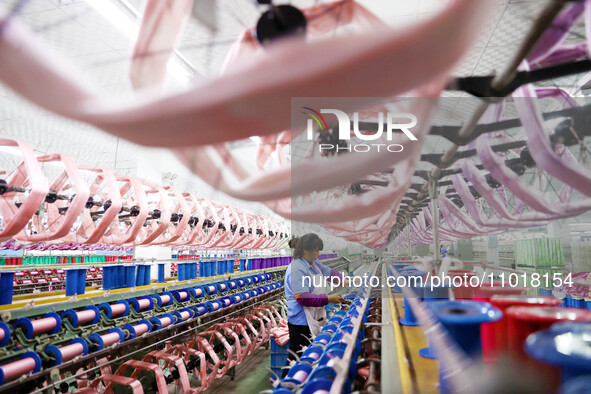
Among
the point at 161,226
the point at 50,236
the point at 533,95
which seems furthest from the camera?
the point at 161,226

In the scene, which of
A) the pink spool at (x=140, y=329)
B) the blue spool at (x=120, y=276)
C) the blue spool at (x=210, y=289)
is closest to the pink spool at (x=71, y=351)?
the pink spool at (x=140, y=329)

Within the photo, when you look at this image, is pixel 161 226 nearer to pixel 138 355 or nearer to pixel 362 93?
pixel 138 355

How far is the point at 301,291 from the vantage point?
317 cm

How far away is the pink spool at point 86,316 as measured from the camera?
3.05 metres

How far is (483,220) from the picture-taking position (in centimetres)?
210

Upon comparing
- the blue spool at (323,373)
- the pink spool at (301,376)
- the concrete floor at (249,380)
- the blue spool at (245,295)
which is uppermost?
the blue spool at (323,373)

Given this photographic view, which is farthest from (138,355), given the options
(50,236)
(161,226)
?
(50,236)

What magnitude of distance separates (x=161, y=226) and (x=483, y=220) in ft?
8.89

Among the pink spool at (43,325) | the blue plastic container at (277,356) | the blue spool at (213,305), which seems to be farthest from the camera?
the blue spool at (213,305)

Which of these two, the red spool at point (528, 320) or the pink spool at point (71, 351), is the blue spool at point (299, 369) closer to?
the red spool at point (528, 320)

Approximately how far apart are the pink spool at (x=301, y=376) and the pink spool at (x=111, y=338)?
89.1 inches

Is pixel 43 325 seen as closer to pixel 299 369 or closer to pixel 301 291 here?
pixel 301 291

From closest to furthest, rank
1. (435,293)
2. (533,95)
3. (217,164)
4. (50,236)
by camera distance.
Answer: (217,164)
(533,95)
(435,293)
(50,236)

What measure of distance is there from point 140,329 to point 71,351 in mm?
832
